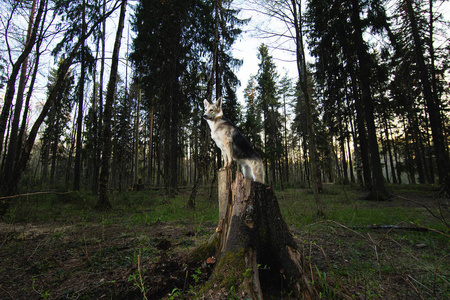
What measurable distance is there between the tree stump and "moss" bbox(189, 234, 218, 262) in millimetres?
184

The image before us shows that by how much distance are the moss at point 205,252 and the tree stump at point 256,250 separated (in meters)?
0.18

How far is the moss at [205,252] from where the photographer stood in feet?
11.2

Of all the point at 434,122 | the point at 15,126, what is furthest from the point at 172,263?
the point at 15,126

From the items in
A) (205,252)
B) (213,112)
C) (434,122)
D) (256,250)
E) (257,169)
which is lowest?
(205,252)

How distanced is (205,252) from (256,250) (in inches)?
42.3

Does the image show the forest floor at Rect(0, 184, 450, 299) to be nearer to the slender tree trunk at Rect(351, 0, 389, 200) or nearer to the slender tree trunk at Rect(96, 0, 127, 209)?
the slender tree trunk at Rect(96, 0, 127, 209)

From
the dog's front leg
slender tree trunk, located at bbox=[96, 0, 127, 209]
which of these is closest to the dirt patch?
the dog's front leg

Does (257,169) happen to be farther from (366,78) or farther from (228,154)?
(366,78)

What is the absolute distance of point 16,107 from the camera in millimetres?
13016

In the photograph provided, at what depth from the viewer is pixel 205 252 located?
344 centimetres

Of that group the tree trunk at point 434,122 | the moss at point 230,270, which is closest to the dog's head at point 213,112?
the moss at point 230,270

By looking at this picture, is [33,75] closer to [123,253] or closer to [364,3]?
[123,253]

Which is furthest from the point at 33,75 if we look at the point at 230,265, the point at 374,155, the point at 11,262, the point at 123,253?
the point at 374,155

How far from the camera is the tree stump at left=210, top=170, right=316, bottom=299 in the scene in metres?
2.53
